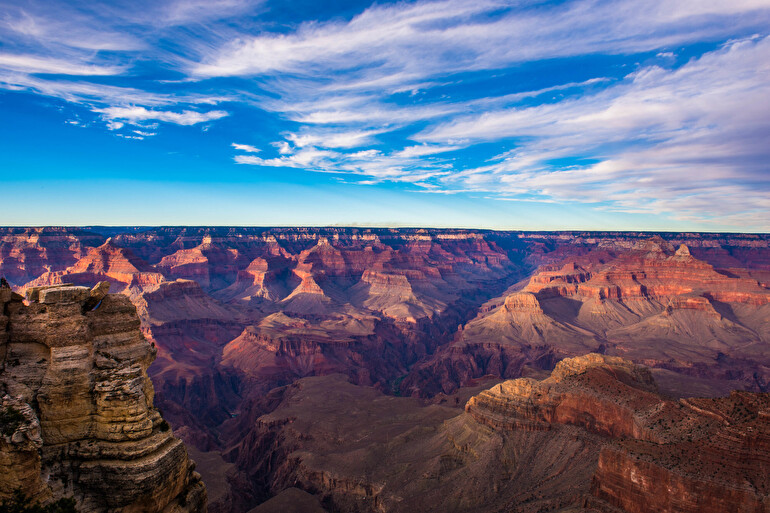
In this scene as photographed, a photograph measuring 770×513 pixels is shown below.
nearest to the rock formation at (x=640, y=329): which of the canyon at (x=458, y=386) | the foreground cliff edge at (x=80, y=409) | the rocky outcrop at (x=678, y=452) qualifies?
the canyon at (x=458, y=386)

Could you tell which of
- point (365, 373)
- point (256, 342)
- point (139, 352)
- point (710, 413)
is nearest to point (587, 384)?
point (710, 413)

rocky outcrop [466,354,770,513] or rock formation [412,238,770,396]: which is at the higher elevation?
rocky outcrop [466,354,770,513]

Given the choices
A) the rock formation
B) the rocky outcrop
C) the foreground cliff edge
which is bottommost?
the rock formation

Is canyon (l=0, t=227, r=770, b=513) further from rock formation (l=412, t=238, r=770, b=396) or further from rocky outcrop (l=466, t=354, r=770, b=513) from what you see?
rock formation (l=412, t=238, r=770, b=396)

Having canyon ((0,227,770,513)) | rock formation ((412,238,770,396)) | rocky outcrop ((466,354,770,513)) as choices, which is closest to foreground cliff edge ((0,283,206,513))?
canyon ((0,227,770,513))

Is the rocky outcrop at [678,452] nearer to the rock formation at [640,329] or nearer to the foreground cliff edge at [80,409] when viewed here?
the foreground cliff edge at [80,409]

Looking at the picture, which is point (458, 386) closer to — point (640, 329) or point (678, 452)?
point (640, 329)
